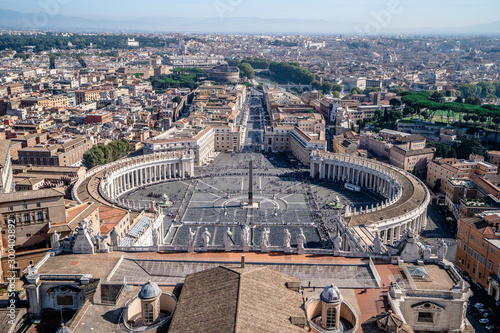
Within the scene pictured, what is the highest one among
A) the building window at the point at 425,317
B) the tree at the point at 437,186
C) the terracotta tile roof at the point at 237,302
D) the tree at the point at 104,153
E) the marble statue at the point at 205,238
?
the terracotta tile roof at the point at 237,302

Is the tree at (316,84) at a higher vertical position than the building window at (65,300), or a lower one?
higher

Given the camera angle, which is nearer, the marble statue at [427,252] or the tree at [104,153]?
the marble statue at [427,252]

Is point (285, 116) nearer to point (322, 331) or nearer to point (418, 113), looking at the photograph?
point (418, 113)

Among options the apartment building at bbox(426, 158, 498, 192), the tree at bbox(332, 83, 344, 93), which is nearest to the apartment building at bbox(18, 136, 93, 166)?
the apartment building at bbox(426, 158, 498, 192)

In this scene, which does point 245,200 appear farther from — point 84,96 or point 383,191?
point 84,96

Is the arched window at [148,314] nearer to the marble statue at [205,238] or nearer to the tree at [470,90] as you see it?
the marble statue at [205,238]

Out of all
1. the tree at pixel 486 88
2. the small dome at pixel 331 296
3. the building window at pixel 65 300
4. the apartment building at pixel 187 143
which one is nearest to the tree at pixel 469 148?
the apartment building at pixel 187 143

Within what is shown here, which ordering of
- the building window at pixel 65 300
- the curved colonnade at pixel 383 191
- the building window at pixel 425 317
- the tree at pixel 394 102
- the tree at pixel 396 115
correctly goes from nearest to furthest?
the building window at pixel 425 317 → the building window at pixel 65 300 → the curved colonnade at pixel 383 191 → the tree at pixel 396 115 → the tree at pixel 394 102

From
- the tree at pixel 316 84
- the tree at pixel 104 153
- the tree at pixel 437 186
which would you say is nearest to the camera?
the tree at pixel 437 186

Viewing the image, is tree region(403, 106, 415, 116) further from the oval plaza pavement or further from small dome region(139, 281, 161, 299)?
small dome region(139, 281, 161, 299)
